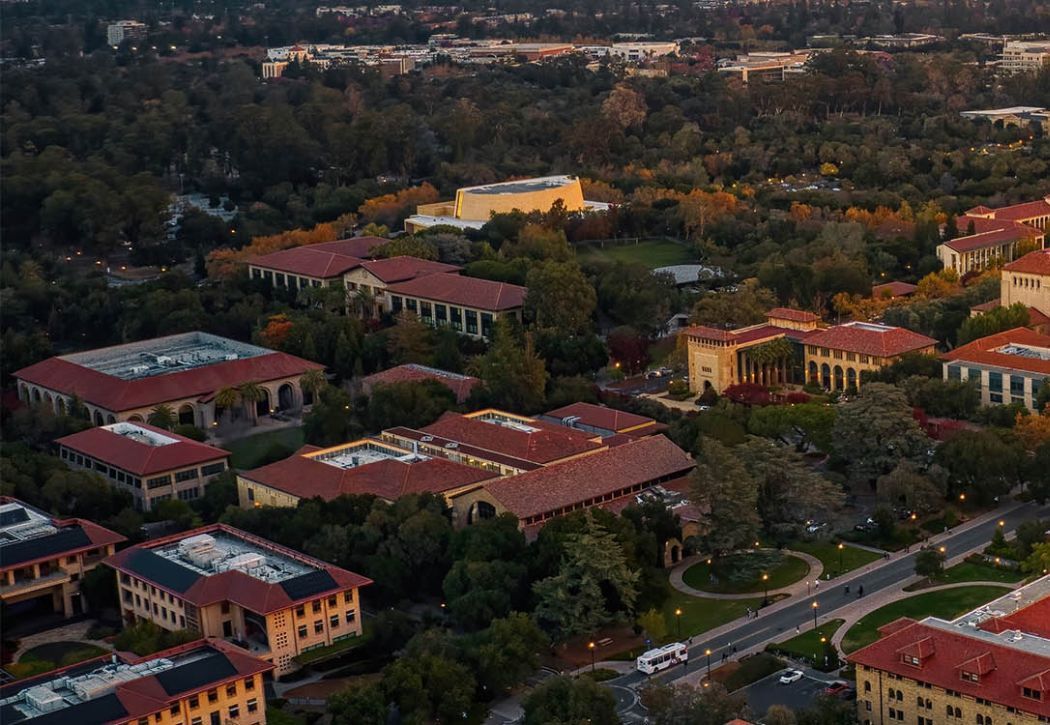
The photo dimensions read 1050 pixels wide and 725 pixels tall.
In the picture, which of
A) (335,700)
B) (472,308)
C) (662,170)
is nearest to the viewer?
(335,700)

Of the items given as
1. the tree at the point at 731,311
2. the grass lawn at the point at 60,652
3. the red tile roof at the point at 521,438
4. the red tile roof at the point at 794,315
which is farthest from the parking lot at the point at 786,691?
the tree at the point at 731,311

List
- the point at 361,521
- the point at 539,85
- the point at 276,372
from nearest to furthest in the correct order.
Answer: the point at 361,521, the point at 276,372, the point at 539,85

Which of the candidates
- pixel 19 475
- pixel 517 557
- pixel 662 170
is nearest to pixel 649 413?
pixel 517 557

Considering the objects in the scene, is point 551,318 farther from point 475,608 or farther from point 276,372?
point 475,608

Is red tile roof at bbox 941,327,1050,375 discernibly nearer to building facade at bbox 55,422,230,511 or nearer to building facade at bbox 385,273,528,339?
building facade at bbox 385,273,528,339

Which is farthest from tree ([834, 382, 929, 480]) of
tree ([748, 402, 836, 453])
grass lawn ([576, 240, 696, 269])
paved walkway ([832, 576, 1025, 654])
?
grass lawn ([576, 240, 696, 269])

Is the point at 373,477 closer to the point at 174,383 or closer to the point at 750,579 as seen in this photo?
the point at 750,579

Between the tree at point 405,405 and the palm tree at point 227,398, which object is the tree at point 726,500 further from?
the palm tree at point 227,398
